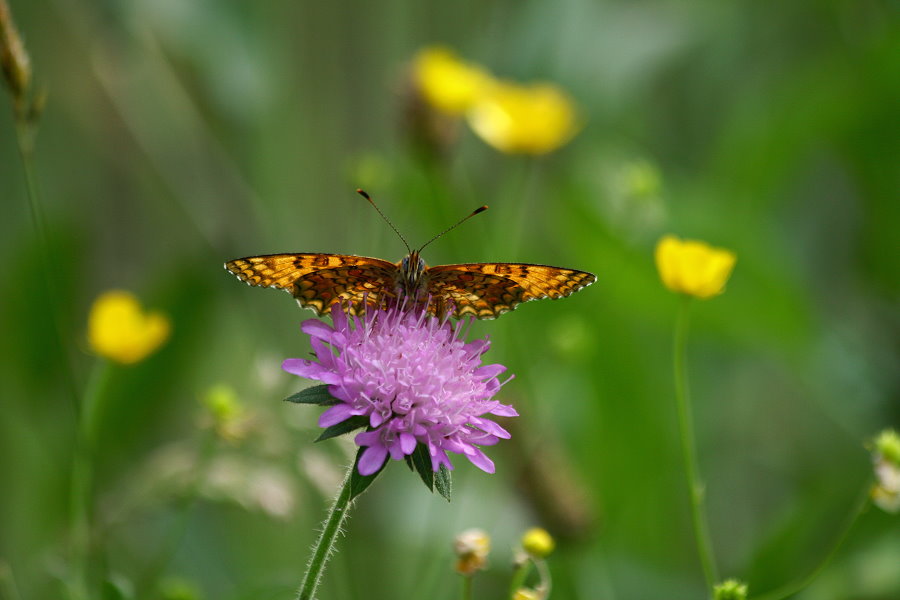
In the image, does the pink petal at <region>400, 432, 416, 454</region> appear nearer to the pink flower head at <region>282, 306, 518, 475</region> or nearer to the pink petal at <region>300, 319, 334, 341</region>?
the pink flower head at <region>282, 306, 518, 475</region>

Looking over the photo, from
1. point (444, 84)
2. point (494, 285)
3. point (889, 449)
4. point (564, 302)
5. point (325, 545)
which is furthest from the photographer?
point (564, 302)

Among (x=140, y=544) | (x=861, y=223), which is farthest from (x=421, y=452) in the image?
(x=861, y=223)

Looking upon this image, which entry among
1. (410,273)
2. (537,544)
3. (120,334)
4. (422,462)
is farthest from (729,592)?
(120,334)

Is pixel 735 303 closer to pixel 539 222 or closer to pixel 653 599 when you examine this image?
pixel 653 599

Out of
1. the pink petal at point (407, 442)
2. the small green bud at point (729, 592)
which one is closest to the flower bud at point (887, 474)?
the small green bud at point (729, 592)

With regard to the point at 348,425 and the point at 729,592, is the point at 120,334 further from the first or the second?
the point at 729,592
